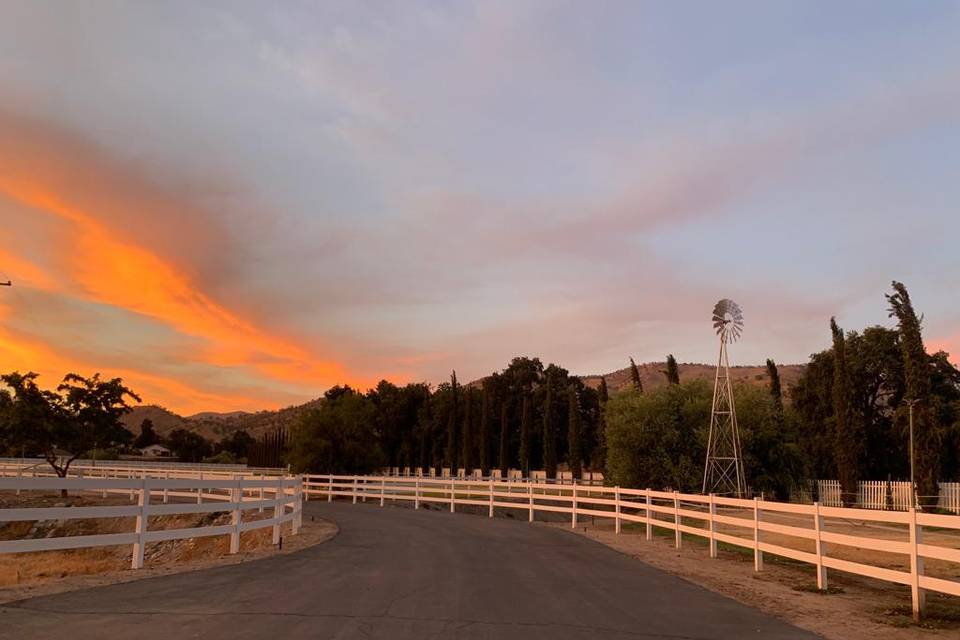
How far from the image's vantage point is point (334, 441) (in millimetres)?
59656

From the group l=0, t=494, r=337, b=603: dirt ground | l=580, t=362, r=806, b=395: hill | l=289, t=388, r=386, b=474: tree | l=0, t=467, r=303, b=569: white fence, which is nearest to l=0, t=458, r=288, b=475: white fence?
l=289, t=388, r=386, b=474: tree

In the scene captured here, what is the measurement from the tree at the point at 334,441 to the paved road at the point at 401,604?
44.6 metres

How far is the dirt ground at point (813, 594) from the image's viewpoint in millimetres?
8898

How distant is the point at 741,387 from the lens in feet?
155

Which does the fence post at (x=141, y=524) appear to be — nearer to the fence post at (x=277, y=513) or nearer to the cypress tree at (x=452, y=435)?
the fence post at (x=277, y=513)

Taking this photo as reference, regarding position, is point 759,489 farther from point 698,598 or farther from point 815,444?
point 698,598

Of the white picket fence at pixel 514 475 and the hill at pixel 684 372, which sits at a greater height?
the hill at pixel 684 372

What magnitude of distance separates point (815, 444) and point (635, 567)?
4482 cm

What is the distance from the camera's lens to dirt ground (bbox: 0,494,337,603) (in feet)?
37.2

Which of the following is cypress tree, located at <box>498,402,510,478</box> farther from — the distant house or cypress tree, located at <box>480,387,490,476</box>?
the distant house

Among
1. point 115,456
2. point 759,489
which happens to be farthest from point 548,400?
point 115,456

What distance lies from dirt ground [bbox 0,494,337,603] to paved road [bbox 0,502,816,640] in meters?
0.84

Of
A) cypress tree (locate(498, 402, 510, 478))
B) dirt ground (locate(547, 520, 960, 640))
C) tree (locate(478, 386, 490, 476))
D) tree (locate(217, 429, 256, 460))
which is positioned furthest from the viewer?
tree (locate(217, 429, 256, 460))

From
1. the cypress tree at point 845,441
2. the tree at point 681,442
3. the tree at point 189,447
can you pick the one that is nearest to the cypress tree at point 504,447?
the tree at point 681,442
